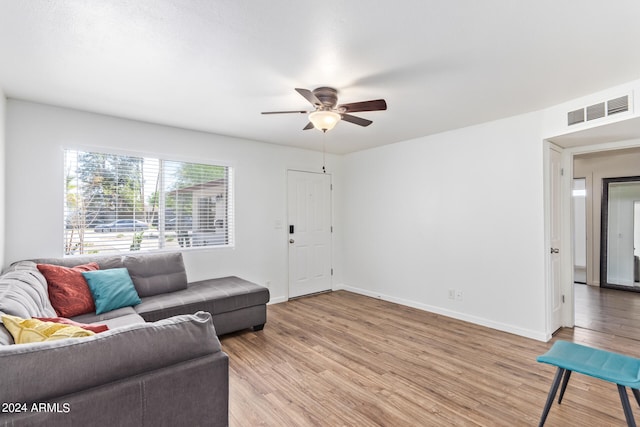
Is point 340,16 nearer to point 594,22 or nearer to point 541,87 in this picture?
point 594,22

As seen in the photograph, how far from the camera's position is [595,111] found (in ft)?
9.30

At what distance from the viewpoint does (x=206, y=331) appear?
1464mm

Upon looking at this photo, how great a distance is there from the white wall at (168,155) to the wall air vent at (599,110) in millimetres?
3437

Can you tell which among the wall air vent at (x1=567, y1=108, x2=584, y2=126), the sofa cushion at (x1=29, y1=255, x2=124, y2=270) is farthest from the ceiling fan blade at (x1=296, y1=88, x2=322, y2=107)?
the sofa cushion at (x1=29, y1=255, x2=124, y2=270)

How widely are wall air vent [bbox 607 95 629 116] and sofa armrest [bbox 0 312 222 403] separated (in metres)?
3.65

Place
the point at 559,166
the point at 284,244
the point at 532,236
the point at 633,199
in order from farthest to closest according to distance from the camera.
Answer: the point at 633,199 < the point at 284,244 < the point at 559,166 < the point at 532,236

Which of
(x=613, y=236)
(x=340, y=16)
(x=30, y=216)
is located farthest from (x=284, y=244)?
(x=613, y=236)

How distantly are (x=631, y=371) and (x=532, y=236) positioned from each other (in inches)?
75.3

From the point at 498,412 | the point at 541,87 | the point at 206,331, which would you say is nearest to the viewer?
the point at 206,331

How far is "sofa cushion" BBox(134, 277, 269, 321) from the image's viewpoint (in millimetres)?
2962

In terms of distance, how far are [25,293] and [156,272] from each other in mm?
1467

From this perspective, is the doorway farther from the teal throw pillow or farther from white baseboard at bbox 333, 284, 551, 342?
the teal throw pillow

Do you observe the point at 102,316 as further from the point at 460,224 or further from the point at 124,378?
the point at 460,224

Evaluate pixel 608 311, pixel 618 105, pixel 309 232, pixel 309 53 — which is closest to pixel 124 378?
pixel 309 53
